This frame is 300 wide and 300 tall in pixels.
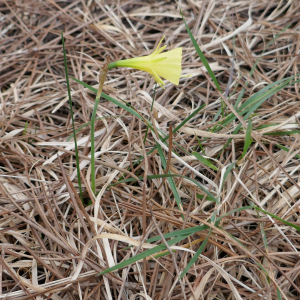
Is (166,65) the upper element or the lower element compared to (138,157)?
upper

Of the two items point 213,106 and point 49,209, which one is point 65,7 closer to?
point 213,106

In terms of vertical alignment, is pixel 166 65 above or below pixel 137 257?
above

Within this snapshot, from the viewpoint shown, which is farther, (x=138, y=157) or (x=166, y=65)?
(x=138, y=157)

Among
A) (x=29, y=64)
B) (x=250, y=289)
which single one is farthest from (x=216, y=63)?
(x=250, y=289)

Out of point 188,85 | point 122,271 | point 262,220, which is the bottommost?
point 122,271

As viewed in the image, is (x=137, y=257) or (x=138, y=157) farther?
(x=138, y=157)

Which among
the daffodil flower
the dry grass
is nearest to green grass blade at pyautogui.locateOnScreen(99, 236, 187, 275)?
the dry grass

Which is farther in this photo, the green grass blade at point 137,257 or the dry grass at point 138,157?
the dry grass at point 138,157

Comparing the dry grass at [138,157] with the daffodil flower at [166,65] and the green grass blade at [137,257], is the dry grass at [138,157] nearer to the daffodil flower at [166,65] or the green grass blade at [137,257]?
the green grass blade at [137,257]

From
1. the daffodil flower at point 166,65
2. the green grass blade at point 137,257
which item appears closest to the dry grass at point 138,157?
the green grass blade at point 137,257
